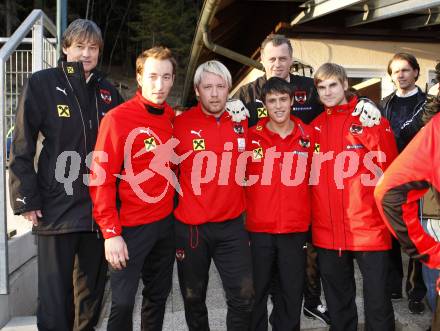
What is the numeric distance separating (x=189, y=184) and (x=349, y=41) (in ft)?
16.3

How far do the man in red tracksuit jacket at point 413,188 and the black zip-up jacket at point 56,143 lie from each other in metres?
1.79

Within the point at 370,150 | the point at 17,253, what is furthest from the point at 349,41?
the point at 17,253

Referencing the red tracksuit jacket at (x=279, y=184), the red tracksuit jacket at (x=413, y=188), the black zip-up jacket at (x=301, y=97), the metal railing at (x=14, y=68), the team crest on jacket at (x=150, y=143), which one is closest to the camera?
the red tracksuit jacket at (x=413, y=188)

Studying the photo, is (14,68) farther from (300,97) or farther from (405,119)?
(405,119)

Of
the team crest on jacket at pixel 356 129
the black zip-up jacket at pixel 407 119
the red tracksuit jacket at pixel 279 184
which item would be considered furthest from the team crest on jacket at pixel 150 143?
the black zip-up jacket at pixel 407 119

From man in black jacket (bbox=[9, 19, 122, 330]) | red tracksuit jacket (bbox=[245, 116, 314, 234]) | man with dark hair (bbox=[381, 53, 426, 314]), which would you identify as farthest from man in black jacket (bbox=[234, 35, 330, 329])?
man in black jacket (bbox=[9, 19, 122, 330])

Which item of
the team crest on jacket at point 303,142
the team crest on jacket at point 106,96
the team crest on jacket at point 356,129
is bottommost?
the team crest on jacket at point 303,142

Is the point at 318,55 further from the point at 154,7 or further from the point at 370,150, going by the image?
the point at 154,7

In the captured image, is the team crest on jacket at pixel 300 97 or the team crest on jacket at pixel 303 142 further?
the team crest on jacket at pixel 300 97

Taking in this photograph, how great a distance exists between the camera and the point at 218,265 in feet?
10.0

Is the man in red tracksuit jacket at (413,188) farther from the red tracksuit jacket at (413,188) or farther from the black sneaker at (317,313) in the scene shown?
the black sneaker at (317,313)

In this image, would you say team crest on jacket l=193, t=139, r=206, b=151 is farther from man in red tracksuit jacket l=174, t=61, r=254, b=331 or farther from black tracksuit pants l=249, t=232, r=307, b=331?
black tracksuit pants l=249, t=232, r=307, b=331

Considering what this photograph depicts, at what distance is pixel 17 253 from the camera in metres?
3.70

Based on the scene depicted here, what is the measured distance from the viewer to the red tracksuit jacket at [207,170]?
2.99 metres
